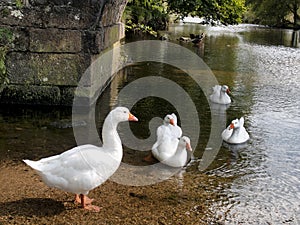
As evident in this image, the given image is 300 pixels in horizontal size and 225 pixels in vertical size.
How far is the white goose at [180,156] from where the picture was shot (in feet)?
19.9

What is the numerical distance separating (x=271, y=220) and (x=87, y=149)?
7.00 ft

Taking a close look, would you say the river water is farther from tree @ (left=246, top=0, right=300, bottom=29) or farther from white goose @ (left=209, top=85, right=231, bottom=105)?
tree @ (left=246, top=0, right=300, bottom=29)

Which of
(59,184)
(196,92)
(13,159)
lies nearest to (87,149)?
(59,184)

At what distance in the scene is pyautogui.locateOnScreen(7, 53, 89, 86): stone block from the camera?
8.12 metres

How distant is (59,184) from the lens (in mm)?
4352

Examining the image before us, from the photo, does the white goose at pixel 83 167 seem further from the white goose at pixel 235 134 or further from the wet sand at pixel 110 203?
the white goose at pixel 235 134

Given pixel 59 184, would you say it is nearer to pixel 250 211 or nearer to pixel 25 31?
pixel 250 211

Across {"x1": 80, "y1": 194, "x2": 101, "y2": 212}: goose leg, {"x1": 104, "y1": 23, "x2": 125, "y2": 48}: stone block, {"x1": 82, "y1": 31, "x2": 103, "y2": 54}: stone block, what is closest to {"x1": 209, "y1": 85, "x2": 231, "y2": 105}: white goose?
{"x1": 104, "y1": 23, "x2": 125, "y2": 48}: stone block

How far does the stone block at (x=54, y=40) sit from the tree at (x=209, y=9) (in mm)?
4796

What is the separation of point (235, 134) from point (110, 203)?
318cm

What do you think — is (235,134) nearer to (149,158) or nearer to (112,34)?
(149,158)

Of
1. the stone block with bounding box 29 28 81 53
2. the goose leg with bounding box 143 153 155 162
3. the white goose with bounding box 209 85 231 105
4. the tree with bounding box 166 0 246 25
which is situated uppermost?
the tree with bounding box 166 0 246 25

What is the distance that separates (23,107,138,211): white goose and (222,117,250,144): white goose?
10.3ft

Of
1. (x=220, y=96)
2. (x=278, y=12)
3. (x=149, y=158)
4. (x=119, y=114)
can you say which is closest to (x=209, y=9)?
(x=220, y=96)
